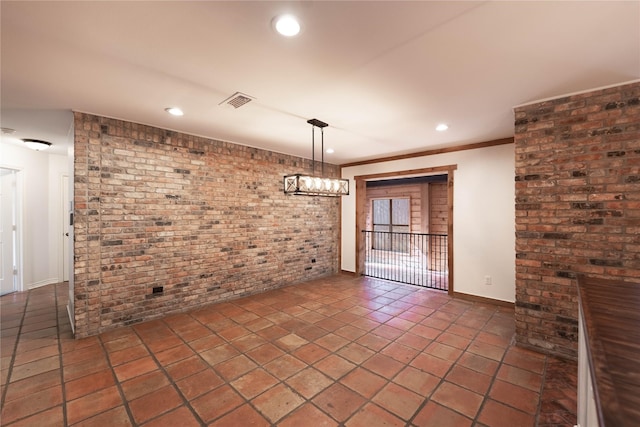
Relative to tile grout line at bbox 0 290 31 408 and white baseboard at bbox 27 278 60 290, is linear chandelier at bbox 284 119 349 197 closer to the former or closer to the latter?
tile grout line at bbox 0 290 31 408

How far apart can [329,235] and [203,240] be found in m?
2.81

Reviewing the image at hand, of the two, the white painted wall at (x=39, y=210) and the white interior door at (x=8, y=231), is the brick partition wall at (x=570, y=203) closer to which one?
the white painted wall at (x=39, y=210)

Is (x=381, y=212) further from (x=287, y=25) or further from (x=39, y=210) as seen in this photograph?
(x=39, y=210)

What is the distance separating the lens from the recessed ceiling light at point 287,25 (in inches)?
59.8

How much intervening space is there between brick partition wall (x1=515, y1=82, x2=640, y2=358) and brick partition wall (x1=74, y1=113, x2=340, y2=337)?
11.8 ft

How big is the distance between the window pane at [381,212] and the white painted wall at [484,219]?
13.2 ft

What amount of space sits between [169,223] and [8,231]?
326cm

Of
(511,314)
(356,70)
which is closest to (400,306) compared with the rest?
(511,314)

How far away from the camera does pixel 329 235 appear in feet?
19.6

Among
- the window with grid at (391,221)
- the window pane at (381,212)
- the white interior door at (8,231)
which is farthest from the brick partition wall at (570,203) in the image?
the white interior door at (8,231)

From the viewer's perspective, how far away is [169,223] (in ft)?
11.8

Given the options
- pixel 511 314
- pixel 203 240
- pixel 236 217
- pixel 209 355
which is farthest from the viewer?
pixel 236 217

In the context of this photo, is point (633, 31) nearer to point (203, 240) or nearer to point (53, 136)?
point (203, 240)

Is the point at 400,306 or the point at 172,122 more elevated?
the point at 172,122
